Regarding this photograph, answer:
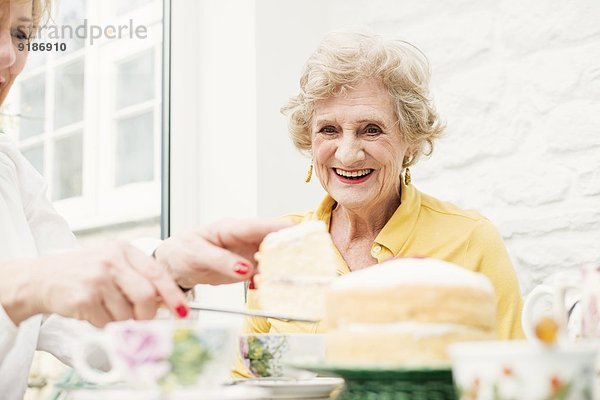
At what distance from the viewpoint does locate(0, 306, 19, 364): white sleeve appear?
43.0 inches

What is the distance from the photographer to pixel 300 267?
1007 mm

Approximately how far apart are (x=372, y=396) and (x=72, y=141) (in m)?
2.24

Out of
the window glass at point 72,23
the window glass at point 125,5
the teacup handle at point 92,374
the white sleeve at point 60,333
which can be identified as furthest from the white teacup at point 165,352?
the window glass at point 125,5

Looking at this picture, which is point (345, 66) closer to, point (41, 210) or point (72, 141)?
point (41, 210)

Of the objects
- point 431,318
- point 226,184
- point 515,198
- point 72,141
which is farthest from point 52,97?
point 431,318

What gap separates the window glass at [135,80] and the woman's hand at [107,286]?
1967 millimetres

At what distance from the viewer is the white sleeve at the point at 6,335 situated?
1092mm

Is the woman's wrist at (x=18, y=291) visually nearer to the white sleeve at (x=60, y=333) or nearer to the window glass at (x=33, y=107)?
the white sleeve at (x=60, y=333)

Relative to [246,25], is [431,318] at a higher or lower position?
lower

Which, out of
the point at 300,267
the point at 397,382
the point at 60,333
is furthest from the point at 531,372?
the point at 60,333

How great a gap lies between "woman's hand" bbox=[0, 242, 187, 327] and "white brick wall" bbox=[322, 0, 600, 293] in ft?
4.93

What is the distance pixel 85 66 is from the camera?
2.78 meters

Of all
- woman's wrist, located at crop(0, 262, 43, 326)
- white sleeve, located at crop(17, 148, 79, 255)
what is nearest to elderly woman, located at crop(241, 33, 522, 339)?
white sleeve, located at crop(17, 148, 79, 255)

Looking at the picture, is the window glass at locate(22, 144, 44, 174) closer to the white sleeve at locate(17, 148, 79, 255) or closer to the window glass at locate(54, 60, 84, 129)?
the window glass at locate(54, 60, 84, 129)
